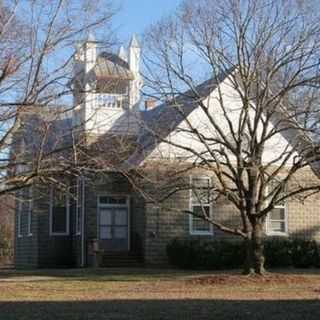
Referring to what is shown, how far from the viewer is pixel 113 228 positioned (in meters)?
36.5

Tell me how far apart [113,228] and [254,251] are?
11.7 m

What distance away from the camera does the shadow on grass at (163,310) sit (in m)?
13.2

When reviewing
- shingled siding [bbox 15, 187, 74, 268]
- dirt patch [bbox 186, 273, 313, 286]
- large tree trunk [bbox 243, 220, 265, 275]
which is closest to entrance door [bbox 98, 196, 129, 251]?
shingled siding [bbox 15, 187, 74, 268]

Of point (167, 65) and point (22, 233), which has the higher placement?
point (167, 65)

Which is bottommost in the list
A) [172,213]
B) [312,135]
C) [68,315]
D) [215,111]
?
[68,315]

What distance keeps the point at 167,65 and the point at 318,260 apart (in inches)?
510

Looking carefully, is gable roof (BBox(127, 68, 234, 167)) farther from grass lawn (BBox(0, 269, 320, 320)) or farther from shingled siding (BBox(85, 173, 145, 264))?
shingled siding (BBox(85, 173, 145, 264))

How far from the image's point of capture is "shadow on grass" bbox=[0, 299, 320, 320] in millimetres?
13188

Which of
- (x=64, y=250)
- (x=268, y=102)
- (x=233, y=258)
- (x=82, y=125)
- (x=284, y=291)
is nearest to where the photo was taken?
(x=284, y=291)

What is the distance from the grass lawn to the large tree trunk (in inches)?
32.4

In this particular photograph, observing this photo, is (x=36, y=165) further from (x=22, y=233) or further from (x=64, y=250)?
(x=22, y=233)

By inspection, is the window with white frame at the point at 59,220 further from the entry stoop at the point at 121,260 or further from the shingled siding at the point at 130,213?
the entry stoop at the point at 121,260

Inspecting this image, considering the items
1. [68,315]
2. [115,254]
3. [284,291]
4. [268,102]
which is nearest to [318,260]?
[115,254]

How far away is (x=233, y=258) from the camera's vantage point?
33750 mm
